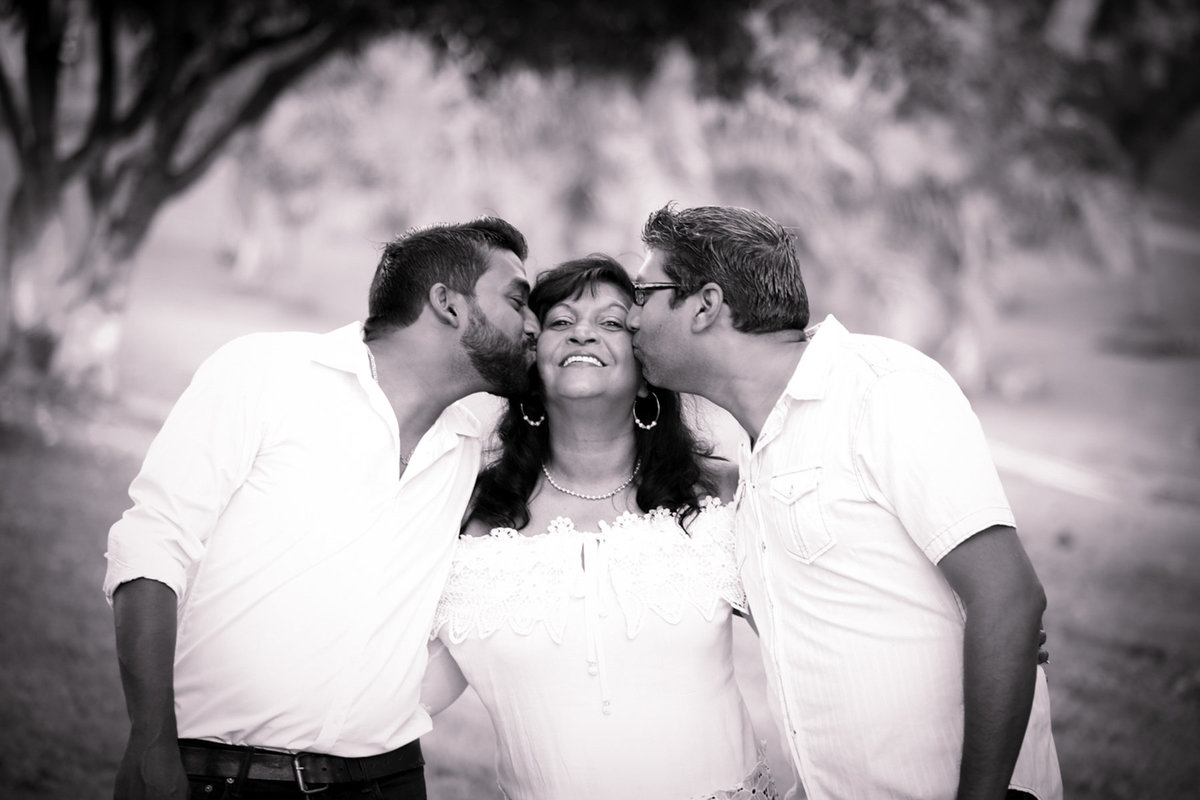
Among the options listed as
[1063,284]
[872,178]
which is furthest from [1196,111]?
[872,178]

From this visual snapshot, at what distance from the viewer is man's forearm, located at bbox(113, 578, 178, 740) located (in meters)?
2.50

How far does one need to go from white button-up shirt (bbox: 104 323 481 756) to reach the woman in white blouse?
31cm

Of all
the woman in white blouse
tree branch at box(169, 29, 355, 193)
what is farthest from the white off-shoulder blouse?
tree branch at box(169, 29, 355, 193)

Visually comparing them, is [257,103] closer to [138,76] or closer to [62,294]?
[138,76]

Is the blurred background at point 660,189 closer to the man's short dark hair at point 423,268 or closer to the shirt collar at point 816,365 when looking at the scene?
the man's short dark hair at point 423,268

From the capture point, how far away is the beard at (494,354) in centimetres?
318

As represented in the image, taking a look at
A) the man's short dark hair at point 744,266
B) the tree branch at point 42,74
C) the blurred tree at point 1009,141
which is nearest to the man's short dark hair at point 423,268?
the man's short dark hair at point 744,266

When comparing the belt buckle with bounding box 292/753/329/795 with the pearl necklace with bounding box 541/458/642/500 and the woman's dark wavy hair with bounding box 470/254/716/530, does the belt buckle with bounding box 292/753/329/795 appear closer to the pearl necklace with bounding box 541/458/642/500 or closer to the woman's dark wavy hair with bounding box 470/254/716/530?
the woman's dark wavy hair with bounding box 470/254/716/530

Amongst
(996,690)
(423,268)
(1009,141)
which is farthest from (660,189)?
(996,690)

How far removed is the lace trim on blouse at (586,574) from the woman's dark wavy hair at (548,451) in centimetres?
11

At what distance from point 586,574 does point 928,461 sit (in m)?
1.09

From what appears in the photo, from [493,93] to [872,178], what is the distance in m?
3.60

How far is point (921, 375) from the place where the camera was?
8.45ft

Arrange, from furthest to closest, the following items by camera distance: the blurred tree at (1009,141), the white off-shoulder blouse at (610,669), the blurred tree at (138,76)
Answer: the blurred tree at (1009,141)
the blurred tree at (138,76)
the white off-shoulder blouse at (610,669)
